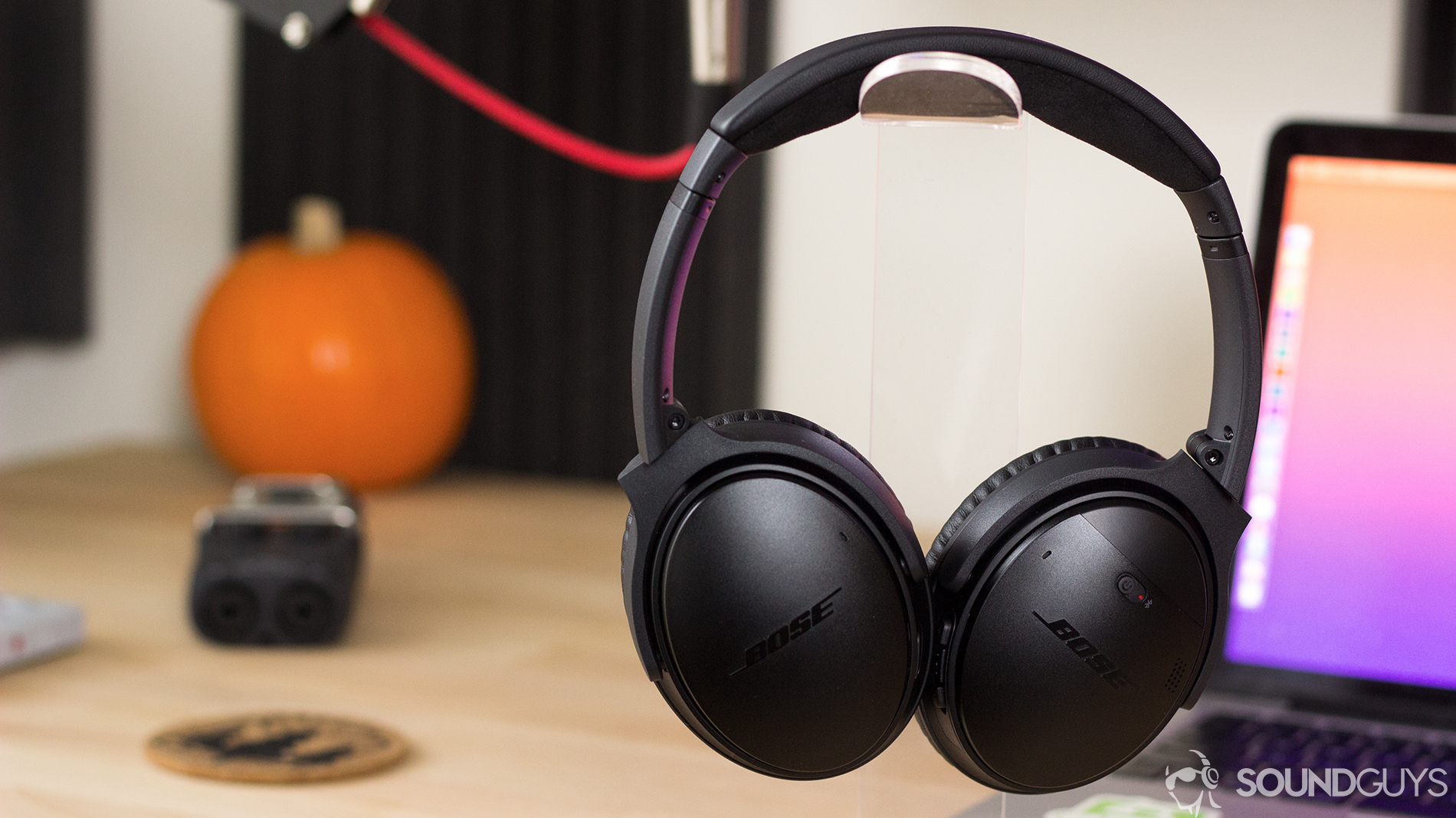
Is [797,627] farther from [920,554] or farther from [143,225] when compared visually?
[143,225]

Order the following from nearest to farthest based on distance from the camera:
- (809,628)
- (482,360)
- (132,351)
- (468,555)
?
(809,628) → (468,555) → (482,360) → (132,351)

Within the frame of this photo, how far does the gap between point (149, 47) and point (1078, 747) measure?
1258mm

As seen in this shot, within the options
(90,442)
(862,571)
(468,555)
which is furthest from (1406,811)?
(90,442)

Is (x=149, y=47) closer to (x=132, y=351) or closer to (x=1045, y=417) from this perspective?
(x=132, y=351)

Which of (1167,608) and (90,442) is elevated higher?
(1167,608)

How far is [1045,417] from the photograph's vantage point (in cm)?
60

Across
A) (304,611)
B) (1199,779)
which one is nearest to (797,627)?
(1199,779)

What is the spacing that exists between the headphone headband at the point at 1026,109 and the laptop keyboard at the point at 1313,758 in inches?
8.2

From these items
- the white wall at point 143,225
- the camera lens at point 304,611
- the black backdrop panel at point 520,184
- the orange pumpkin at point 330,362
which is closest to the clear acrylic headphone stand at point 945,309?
the camera lens at point 304,611

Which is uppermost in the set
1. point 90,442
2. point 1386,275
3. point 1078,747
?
point 1386,275

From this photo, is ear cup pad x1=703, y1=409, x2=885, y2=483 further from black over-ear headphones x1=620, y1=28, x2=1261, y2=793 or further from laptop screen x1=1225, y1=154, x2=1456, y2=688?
laptop screen x1=1225, y1=154, x2=1456, y2=688

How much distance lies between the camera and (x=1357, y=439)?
0.63 metres

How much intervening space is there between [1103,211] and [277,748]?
0.45m

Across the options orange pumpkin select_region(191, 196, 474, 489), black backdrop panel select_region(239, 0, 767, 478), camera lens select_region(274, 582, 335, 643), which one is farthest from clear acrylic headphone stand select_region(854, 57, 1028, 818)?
orange pumpkin select_region(191, 196, 474, 489)
